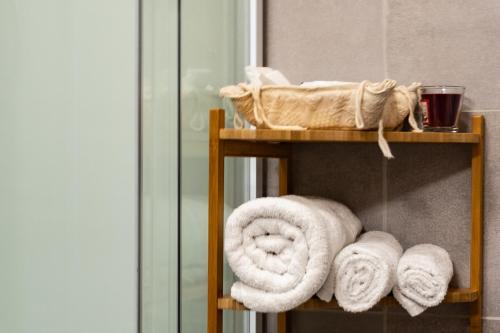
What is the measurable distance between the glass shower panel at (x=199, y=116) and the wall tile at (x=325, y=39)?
3.2 inches

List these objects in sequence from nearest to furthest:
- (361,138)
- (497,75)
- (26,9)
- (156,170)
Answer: (26,9), (156,170), (361,138), (497,75)

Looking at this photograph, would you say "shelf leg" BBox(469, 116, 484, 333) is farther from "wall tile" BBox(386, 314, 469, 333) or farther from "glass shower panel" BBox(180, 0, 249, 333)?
"glass shower panel" BBox(180, 0, 249, 333)

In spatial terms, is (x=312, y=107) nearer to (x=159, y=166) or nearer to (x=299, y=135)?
(x=299, y=135)

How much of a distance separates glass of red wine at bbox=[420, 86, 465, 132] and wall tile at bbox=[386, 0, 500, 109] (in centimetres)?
10

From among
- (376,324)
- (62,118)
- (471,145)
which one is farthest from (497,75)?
(62,118)

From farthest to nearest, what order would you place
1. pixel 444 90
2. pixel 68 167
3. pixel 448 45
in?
pixel 448 45 < pixel 444 90 < pixel 68 167

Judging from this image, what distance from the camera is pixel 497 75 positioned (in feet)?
4.29

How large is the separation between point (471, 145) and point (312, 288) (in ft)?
1.47

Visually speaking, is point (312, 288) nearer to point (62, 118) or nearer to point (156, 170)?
point (156, 170)

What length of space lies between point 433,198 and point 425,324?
0.75ft

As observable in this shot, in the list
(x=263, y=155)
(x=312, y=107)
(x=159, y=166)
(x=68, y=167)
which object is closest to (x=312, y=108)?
(x=312, y=107)

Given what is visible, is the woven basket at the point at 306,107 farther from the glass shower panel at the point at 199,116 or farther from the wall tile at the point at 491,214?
the wall tile at the point at 491,214

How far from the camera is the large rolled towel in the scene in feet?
3.51

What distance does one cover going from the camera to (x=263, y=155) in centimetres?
129
